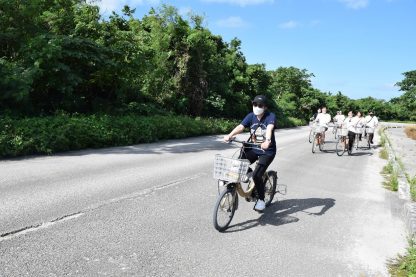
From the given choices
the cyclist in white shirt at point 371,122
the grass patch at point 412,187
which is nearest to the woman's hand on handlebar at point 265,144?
the grass patch at point 412,187

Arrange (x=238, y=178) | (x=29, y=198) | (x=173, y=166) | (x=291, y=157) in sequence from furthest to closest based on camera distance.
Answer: (x=291, y=157) → (x=173, y=166) → (x=29, y=198) → (x=238, y=178)

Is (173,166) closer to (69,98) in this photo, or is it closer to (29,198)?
(29,198)

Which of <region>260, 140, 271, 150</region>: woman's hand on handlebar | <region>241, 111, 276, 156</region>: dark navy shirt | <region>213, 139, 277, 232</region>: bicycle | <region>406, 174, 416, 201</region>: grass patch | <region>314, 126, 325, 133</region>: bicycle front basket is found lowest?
<region>406, 174, 416, 201</region>: grass patch

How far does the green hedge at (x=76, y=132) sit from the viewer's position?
10.6 metres

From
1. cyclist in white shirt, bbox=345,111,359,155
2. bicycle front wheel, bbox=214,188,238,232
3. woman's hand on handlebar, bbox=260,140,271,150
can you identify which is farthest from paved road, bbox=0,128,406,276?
cyclist in white shirt, bbox=345,111,359,155

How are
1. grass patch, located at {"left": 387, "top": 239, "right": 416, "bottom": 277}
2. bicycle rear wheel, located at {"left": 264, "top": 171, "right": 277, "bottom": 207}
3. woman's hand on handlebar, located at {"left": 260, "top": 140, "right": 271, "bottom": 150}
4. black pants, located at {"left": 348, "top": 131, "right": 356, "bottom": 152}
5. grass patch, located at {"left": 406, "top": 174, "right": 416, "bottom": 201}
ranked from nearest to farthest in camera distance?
grass patch, located at {"left": 387, "top": 239, "right": 416, "bottom": 277}, woman's hand on handlebar, located at {"left": 260, "top": 140, "right": 271, "bottom": 150}, bicycle rear wheel, located at {"left": 264, "top": 171, "right": 277, "bottom": 207}, grass patch, located at {"left": 406, "top": 174, "right": 416, "bottom": 201}, black pants, located at {"left": 348, "top": 131, "right": 356, "bottom": 152}

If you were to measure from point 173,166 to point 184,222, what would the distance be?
187 inches

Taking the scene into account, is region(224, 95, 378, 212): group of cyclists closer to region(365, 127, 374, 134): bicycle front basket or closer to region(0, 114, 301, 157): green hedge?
region(0, 114, 301, 157): green hedge

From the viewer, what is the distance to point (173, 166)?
10547 mm

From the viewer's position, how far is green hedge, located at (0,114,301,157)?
10570mm

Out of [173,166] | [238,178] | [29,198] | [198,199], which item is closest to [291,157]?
[173,166]

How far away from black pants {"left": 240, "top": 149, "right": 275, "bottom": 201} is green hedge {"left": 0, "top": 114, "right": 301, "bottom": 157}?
725 centimetres

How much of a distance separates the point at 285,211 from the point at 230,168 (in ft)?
7.05

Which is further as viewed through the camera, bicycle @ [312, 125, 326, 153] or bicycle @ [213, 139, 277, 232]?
bicycle @ [312, 125, 326, 153]
